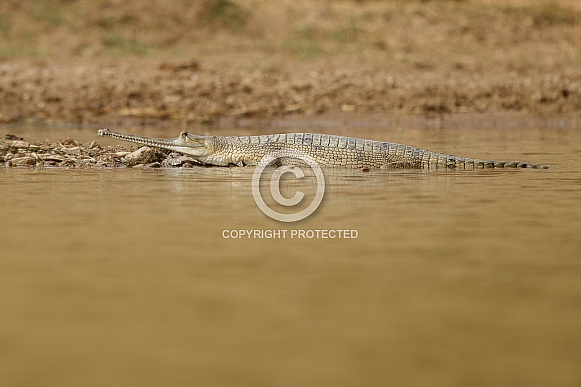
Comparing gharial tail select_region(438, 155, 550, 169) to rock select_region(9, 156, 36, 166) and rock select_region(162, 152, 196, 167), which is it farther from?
rock select_region(9, 156, 36, 166)

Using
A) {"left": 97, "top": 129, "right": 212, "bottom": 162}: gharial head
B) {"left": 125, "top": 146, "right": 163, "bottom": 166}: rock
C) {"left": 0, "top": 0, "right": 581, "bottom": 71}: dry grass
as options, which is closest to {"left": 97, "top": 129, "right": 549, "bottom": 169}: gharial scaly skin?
{"left": 97, "top": 129, "right": 212, "bottom": 162}: gharial head

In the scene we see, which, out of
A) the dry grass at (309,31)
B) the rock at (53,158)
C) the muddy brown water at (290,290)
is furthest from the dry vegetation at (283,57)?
the muddy brown water at (290,290)

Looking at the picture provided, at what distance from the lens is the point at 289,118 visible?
1534 cm

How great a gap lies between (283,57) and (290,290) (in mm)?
13529

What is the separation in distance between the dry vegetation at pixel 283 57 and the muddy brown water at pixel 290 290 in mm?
8582

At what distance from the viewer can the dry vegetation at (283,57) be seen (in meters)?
15.8

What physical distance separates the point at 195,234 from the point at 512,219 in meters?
1.92

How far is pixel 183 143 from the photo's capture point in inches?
380

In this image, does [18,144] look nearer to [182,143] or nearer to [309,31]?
[182,143]

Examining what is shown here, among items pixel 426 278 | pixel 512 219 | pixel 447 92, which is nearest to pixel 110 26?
pixel 447 92

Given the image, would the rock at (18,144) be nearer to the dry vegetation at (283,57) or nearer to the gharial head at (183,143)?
the gharial head at (183,143)

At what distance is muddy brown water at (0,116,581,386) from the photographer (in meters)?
3.08

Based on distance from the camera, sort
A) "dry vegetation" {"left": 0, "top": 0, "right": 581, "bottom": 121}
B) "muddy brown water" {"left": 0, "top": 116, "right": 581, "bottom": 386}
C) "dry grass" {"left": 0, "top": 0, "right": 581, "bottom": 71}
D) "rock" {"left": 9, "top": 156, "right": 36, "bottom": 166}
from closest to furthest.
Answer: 1. "muddy brown water" {"left": 0, "top": 116, "right": 581, "bottom": 386}
2. "rock" {"left": 9, "top": 156, "right": 36, "bottom": 166}
3. "dry vegetation" {"left": 0, "top": 0, "right": 581, "bottom": 121}
4. "dry grass" {"left": 0, "top": 0, "right": 581, "bottom": 71}

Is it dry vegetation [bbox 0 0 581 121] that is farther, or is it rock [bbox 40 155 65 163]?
dry vegetation [bbox 0 0 581 121]
